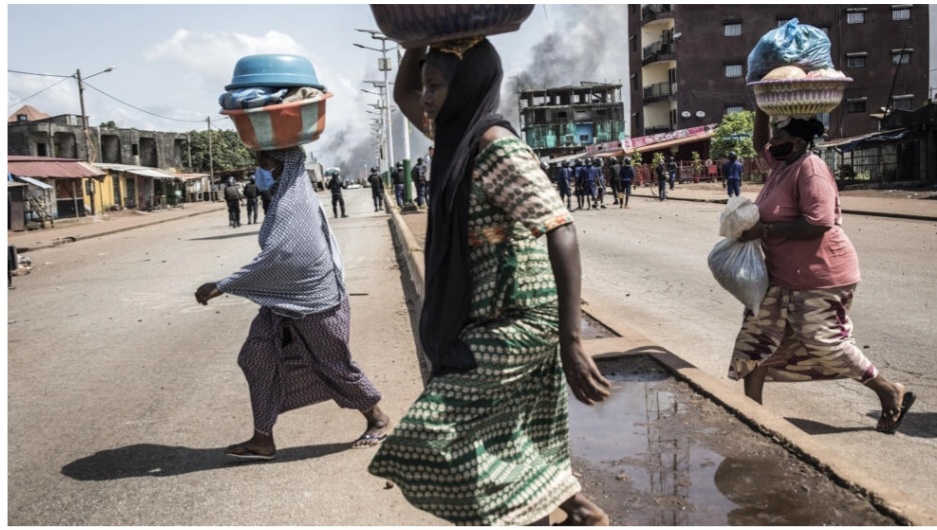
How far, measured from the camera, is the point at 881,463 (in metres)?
4.36

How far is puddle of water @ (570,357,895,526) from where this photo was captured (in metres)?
3.47

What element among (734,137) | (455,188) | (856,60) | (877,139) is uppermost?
(856,60)

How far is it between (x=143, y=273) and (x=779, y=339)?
12607 mm

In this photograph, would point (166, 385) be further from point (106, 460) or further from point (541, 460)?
point (541, 460)

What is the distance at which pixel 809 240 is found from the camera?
463cm

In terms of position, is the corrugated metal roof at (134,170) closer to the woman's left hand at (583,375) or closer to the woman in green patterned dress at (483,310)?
the woman in green patterned dress at (483,310)

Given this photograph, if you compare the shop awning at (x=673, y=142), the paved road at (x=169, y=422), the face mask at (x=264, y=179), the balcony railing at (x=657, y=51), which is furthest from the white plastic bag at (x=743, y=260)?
the balcony railing at (x=657, y=51)

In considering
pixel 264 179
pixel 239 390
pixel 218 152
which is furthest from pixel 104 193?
pixel 264 179

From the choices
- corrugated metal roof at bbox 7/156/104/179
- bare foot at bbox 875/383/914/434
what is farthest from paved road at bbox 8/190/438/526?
corrugated metal roof at bbox 7/156/104/179

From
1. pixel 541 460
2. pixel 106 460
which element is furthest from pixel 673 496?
pixel 106 460

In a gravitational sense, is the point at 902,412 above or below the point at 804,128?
below

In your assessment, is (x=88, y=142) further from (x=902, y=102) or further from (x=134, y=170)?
(x=902, y=102)

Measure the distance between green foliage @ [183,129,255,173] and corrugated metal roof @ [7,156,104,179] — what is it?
3870cm

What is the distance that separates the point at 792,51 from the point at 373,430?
10.2 ft
